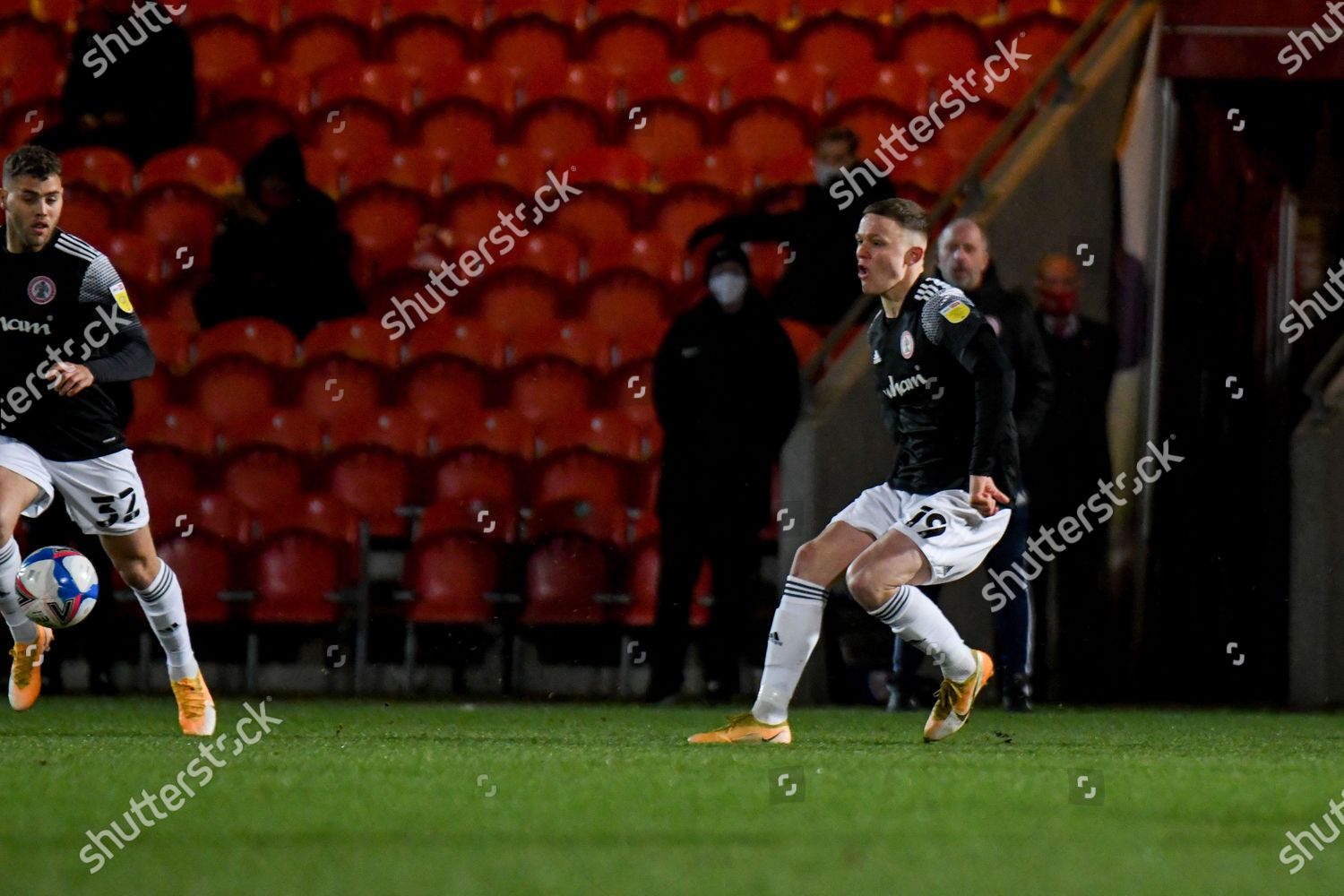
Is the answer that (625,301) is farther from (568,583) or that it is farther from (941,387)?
(941,387)

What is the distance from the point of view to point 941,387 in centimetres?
577

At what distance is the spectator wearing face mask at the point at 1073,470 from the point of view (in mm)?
8258

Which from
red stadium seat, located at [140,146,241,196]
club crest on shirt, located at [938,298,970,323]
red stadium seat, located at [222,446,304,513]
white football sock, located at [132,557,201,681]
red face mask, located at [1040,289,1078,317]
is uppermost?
red stadium seat, located at [140,146,241,196]

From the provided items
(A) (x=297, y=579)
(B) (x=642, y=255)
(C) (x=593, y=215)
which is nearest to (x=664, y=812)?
(A) (x=297, y=579)

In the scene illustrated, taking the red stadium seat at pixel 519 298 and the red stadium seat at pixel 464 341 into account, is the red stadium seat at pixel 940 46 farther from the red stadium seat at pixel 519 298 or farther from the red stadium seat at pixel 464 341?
the red stadium seat at pixel 464 341

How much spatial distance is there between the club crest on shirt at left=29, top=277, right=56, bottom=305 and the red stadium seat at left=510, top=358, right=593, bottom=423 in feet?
11.8

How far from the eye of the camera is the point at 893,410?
593 cm

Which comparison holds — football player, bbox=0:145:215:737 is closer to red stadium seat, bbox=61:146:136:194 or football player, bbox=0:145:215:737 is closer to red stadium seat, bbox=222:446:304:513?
red stadium seat, bbox=222:446:304:513

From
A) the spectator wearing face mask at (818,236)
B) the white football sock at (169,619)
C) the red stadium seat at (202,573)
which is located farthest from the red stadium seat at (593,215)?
the white football sock at (169,619)

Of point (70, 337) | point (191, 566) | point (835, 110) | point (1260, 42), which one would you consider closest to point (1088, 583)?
point (1260, 42)

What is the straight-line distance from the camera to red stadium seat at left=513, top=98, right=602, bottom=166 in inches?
413

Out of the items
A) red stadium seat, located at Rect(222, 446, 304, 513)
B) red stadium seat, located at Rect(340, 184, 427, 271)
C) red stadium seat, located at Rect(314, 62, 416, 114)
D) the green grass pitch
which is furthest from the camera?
red stadium seat, located at Rect(314, 62, 416, 114)

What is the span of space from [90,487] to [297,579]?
283cm

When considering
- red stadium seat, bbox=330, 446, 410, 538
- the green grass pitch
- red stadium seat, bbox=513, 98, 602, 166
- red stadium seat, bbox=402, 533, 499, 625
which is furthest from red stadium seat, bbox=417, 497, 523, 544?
red stadium seat, bbox=513, 98, 602, 166
